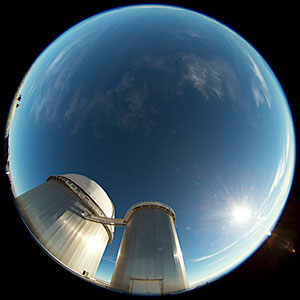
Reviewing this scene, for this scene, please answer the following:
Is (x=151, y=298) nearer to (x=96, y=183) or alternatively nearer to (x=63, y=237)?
(x=63, y=237)

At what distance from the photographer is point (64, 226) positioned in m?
17.6

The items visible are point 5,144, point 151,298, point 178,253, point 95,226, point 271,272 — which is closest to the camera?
point 271,272

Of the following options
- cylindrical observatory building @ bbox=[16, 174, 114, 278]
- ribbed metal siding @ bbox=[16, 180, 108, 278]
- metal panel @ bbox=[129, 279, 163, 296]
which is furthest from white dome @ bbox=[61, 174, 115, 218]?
metal panel @ bbox=[129, 279, 163, 296]

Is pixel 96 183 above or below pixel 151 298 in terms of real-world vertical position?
below

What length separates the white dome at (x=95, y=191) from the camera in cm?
2357

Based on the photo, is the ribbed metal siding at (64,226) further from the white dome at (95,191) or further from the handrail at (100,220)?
the white dome at (95,191)

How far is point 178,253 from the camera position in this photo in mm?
18062

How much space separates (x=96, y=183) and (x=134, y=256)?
47.7 ft

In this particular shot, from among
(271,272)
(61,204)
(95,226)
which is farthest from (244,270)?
(95,226)

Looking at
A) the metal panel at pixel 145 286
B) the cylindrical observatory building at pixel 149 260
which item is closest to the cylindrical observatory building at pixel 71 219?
the cylindrical observatory building at pixel 149 260

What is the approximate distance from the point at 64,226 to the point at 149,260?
1104 centimetres

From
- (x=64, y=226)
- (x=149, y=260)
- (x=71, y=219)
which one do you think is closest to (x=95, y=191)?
(x=71, y=219)

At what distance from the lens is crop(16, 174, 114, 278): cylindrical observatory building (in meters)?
15.9

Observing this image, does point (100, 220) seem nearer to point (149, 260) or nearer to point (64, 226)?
point (64, 226)
